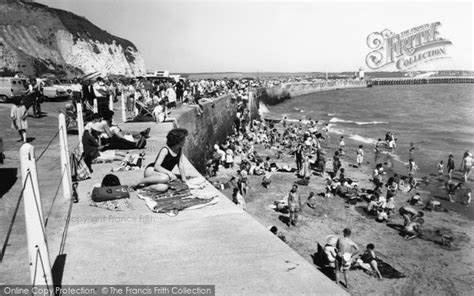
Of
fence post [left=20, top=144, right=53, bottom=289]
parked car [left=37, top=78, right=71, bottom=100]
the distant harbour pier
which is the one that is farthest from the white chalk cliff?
the distant harbour pier

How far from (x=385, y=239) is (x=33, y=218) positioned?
10281 mm

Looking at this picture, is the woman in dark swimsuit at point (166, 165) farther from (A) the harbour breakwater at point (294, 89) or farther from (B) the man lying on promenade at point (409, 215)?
(A) the harbour breakwater at point (294, 89)

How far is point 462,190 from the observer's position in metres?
16.1

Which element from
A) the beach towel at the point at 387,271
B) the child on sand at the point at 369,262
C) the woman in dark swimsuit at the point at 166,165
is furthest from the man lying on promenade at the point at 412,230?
the woman in dark swimsuit at the point at 166,165

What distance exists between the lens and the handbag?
18.1ft

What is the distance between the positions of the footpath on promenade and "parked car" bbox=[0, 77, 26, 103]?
1687 centimetres

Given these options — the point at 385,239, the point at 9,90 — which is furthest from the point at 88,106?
the point at 385,239

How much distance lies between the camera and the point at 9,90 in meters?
A: 19.1

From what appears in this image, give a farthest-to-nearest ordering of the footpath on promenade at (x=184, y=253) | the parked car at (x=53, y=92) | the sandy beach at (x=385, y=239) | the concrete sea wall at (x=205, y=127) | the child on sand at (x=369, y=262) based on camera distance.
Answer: the parked car at (x=53, y=92), the concrete sea wall at (x=205, y=127), the child on sand at (x=369, y=262), the sandy beach at (x=385, y=239), the footpath on promenade at (x=184, y=253)

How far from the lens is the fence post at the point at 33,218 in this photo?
9.36ft

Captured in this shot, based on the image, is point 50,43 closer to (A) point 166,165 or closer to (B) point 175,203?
(A) point 166,165

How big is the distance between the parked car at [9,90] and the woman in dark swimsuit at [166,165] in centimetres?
1615

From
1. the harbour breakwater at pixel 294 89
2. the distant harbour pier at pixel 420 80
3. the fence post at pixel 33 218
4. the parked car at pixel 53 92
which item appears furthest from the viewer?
the distant harbour pier at pixel 420 80

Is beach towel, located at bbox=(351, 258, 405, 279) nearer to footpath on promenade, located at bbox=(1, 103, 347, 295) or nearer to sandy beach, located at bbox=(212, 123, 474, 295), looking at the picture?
sandy beach, located at bbox=(212, 123, 474, 295)
